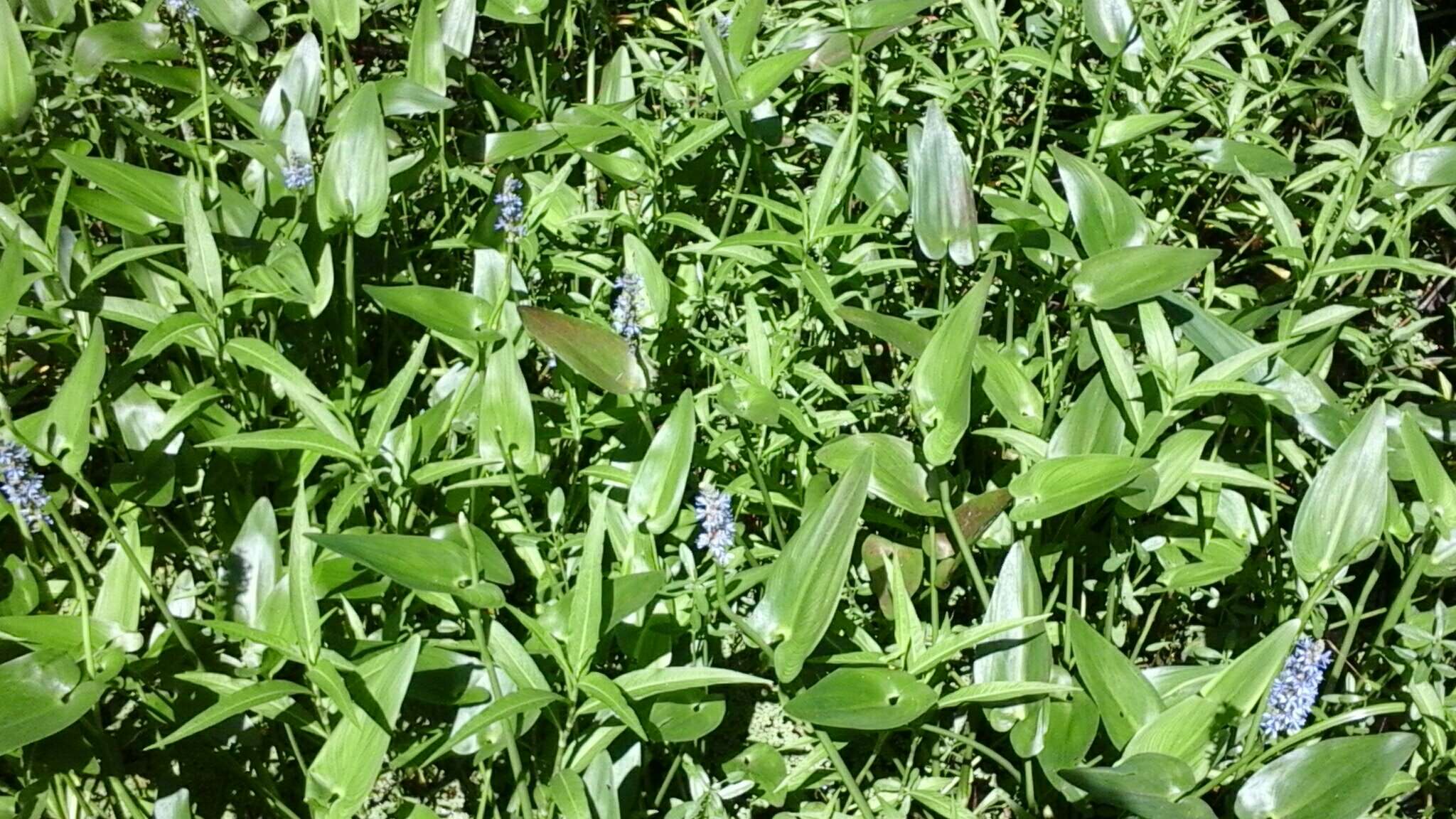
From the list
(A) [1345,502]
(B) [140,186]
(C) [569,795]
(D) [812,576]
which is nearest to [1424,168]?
(A) [1345,502]

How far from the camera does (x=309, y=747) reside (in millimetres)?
1768

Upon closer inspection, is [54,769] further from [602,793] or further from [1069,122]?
[1069,122]

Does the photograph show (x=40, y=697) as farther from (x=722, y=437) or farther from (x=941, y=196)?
(x=941, y=196)

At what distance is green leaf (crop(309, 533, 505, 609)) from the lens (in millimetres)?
1360

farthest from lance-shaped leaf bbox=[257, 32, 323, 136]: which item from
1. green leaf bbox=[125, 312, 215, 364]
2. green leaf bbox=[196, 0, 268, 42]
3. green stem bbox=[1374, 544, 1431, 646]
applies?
green stem bbox=[1374, 544, 1431, 646]

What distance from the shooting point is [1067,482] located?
1.58 m

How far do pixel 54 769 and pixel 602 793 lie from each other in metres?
0.68

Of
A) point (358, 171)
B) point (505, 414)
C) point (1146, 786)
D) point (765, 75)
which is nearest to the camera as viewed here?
point (1146, 786)

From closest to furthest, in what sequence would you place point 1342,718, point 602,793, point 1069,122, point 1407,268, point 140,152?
point 1342,718 < point 602,793 < point 1407,268 < point 140,152 < point 1069,122

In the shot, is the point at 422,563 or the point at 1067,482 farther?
the point at 1067,482

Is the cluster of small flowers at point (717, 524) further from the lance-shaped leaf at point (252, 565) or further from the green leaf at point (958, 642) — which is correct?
the lance-shaped leaf at point (252, 565)

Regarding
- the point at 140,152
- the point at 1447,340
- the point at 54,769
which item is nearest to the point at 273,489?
the point at 54,769

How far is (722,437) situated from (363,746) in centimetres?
61

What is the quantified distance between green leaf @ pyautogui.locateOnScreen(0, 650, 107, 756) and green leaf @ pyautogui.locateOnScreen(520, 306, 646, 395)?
638mm
